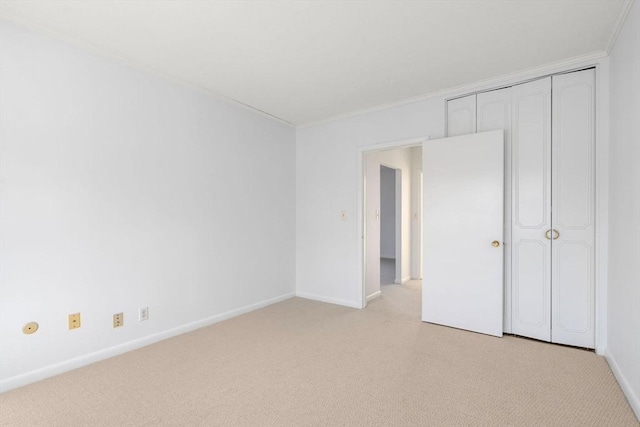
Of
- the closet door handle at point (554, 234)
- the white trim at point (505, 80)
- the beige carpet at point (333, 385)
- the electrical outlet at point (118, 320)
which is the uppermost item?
the white trim at point (505, 80)

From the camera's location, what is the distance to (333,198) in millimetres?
4297

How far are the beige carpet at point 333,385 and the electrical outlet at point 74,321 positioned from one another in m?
0.34

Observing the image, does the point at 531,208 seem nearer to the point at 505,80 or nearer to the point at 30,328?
the point at 505,80

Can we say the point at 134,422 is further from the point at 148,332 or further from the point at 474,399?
the point at 474,399

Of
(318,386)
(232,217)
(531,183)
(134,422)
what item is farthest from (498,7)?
(134,422)

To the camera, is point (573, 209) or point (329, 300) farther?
point (329, 300)

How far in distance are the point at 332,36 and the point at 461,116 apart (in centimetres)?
172

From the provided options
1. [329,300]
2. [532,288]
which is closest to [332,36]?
[532,288]

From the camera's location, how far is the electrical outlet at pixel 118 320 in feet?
8.77

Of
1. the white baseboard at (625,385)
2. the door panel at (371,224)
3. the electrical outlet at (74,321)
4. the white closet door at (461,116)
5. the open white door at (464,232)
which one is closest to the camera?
the white baseboard at (625,385)

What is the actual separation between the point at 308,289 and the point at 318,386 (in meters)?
2.35

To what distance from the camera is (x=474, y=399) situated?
2.01 meters

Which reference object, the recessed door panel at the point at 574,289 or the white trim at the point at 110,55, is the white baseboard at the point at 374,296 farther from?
the white trim at the point at 110,55

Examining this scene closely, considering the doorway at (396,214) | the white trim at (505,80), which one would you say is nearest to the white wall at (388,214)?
the doorway at (396,214)
